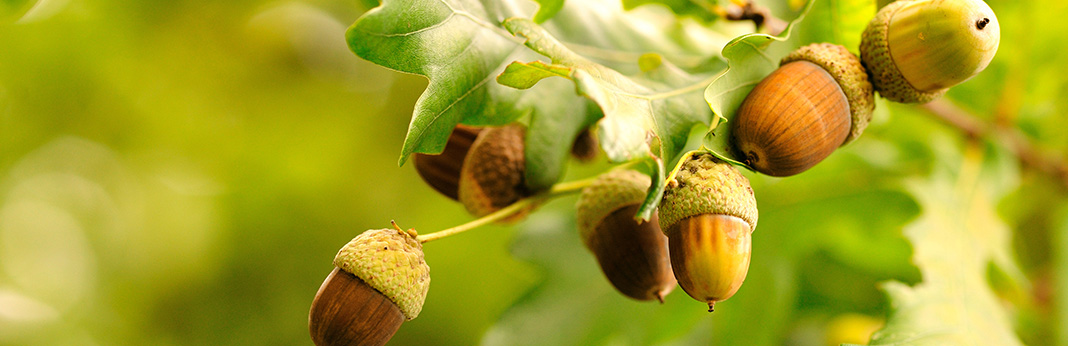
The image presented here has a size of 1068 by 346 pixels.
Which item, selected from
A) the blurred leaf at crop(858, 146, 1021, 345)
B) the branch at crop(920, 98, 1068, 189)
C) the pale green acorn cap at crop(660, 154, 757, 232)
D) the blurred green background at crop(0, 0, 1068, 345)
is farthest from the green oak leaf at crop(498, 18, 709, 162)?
the blurred green background at crop(0, 0, 1068, 345)

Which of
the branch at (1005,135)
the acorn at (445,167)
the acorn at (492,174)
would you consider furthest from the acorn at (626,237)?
the branch at (1005,135)

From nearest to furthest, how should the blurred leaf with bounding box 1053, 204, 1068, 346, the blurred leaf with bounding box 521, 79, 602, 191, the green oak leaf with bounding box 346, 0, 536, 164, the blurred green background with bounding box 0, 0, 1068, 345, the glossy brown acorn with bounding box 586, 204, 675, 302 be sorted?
the green oak leaf with bounding box 346, 0, 536, 164, the glossy brown acorn with bounding box 586, 204, 675, 302, the blurred leaf with bounding box 521, 79, 602, 191, the blurred leaf with bounding box 1053, 204, 1068, 346, the blurred green background with bounding box 0, 0, 1068, 345

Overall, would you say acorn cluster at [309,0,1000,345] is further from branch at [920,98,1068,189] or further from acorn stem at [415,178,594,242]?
branch at [920,98,1068,189]

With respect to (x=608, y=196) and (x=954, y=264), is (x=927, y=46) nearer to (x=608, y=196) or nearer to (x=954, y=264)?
(x=608, y=196)

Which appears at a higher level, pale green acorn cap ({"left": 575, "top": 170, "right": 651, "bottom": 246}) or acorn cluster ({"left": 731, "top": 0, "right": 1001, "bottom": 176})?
acorn cluster ({"left": 731, "top": 0, "right": 1001, "bottom": 176})

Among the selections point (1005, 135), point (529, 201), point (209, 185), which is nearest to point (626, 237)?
point (529, 201)

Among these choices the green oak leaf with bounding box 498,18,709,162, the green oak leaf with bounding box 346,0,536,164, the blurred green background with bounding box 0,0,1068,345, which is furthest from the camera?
the blurred green background with bounding box 0,0,1068,345

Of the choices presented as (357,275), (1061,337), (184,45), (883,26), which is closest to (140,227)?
(184,45)
